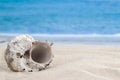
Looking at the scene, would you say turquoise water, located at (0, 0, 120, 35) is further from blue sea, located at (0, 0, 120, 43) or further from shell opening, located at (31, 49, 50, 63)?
shell opening, located at (31, 49, 50, 63)

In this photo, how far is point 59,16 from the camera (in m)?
4.49

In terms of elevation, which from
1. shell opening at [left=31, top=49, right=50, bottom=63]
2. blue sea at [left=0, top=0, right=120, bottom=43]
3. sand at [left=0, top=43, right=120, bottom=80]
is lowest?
sand at [left=0, top=43, right=120, bottom=80]

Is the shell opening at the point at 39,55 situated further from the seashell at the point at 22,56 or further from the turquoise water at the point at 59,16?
the turquoise water at the point at 59,16

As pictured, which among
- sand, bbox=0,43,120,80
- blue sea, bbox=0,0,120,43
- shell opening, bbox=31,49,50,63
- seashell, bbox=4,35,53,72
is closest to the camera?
sand, bbox=0,43,120,80

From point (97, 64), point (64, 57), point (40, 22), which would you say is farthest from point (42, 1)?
point (97, 64)

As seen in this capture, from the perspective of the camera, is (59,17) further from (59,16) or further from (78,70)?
(78,70)

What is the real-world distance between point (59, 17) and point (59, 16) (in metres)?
0.04

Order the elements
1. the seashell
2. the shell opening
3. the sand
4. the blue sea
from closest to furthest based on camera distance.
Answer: the sand
the seashell
the shell opening
the blue sea

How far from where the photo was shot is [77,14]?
4551 millimetres

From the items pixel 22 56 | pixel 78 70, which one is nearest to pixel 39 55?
pixel 22 56

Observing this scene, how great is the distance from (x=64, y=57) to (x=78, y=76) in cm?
50

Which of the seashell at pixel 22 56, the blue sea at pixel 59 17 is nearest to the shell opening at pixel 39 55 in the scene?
the seashell at pixel 22 56

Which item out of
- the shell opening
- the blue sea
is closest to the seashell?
the shell opening

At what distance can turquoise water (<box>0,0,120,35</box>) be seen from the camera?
400 cm
